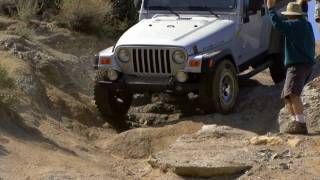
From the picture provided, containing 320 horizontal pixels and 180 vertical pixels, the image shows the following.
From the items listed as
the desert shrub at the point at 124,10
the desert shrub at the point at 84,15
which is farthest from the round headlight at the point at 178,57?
the desert shrub at the point at 124,10

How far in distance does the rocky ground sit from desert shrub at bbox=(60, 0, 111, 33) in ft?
3.78

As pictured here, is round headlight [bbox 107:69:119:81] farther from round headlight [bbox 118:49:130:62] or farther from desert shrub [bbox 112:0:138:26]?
desert shrub [bbox 112:0:138:26]

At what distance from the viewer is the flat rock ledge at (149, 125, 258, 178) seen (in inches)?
299

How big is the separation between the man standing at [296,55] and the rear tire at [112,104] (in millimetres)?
2680

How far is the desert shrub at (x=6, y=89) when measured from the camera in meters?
9.19

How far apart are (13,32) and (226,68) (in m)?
4.64

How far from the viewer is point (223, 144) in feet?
28.7

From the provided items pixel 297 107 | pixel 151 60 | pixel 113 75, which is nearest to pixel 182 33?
pixel 151 60

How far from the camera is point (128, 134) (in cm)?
986

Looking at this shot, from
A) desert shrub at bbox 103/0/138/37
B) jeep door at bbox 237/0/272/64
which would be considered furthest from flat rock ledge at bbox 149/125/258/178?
desert shrub at bbox 103/0/138/37

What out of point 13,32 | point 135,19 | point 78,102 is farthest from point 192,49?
point 135,19

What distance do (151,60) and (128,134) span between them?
3.66ft

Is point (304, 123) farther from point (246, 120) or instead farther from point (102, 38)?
point (102, 38)

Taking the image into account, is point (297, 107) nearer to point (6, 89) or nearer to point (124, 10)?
point (6, 89)
